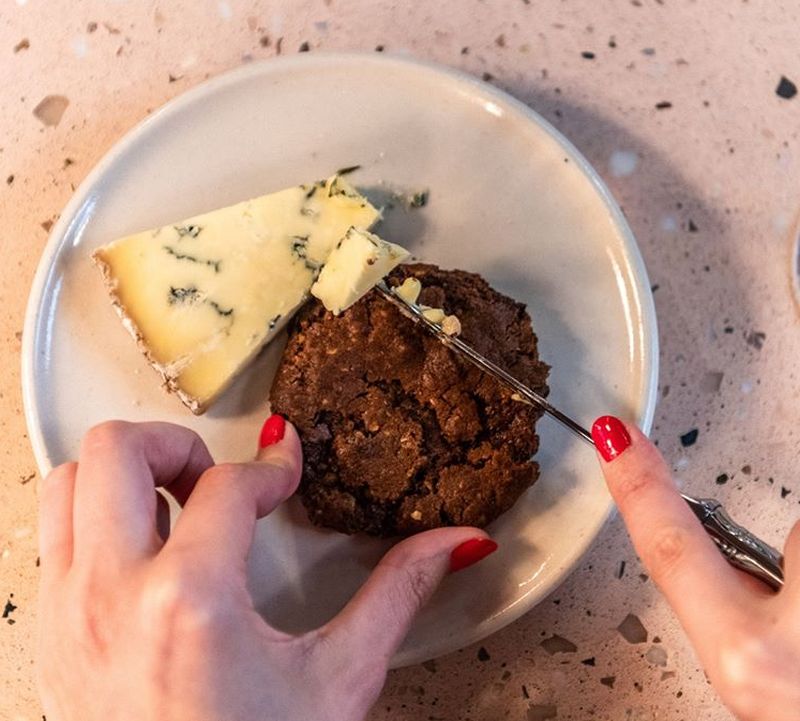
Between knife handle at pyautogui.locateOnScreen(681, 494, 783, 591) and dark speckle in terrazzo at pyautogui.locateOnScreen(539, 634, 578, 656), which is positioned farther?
dark speckle in terrazzo at pyautogui.locateOnScreen(539, 634, 578, 656)

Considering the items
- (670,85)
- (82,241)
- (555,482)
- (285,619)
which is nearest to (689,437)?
(555,482)

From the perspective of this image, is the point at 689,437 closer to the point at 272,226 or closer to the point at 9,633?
the point at 272,226

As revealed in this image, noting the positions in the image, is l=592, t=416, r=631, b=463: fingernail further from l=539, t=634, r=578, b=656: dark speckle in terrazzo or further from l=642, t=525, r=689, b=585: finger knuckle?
l=539, t=634, r=578, b=656: dark speckle in terrazzo

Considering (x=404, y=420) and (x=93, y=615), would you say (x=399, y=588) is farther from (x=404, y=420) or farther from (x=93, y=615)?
(x=93, y=615)

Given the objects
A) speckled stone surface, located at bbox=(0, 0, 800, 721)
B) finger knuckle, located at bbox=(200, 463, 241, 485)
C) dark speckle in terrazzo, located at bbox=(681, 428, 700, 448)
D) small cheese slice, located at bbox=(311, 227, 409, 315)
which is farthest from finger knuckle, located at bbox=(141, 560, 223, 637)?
dark speckle in terrazzo, located at bbox=(681, 428, 700, 448)

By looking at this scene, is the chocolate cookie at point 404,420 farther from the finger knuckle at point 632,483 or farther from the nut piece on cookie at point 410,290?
the finger knuckle at point 632,483

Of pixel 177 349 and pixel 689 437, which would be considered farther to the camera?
pixel 689 437
